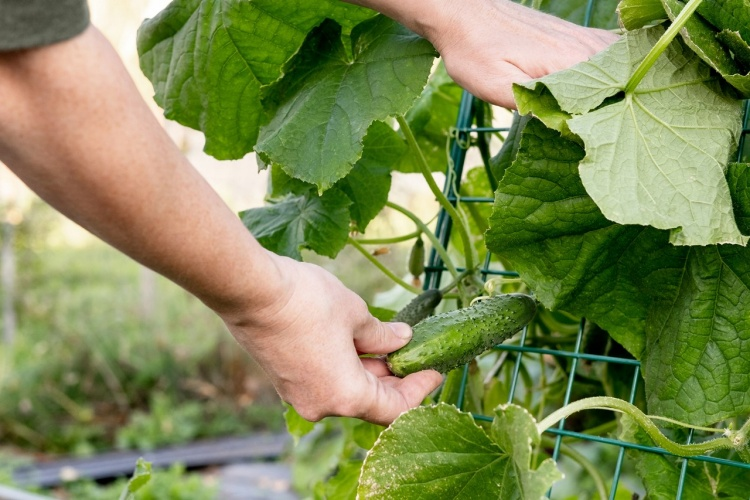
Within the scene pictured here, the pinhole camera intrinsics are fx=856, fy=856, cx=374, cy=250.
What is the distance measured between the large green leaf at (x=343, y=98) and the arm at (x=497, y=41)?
0.05 m

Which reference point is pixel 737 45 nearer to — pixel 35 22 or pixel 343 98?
pixel 343 98

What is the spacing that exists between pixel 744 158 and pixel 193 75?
776mm

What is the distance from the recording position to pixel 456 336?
1.02 m

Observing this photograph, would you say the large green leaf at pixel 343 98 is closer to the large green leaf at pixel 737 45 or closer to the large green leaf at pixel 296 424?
the large green leaf at pixel 737 45

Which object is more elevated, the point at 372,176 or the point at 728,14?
the point at 728,14

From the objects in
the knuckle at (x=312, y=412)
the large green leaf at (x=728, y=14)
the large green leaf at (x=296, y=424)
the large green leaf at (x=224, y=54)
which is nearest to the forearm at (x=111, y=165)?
the knuckle at (x=312, y=412)

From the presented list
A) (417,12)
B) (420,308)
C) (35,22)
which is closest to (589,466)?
(420,308)

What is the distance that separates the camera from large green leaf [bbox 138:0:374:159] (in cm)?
122

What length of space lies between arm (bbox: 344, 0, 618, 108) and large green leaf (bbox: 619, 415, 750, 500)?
0.45 m

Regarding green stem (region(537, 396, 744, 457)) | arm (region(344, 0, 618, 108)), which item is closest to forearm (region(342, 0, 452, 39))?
arm (region(344, 0, 618, 108))

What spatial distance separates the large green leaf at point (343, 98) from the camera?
1.05 meters

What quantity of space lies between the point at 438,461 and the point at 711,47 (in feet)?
1.75

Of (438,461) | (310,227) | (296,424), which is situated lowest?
(296,424)

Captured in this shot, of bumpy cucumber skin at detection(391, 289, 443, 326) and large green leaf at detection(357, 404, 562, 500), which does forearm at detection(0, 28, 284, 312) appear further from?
bumpy cucumber skin at detection(391, 289, 443, 326)
